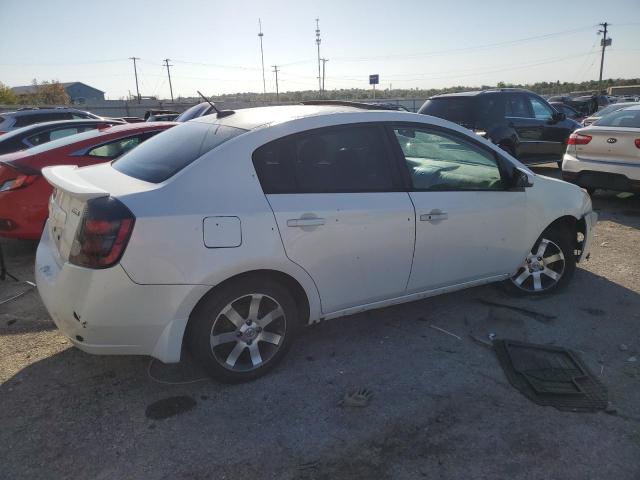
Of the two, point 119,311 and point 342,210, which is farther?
point 342,210

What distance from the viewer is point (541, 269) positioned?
4.48 m

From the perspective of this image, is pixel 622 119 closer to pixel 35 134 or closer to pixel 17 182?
pixel 17 182

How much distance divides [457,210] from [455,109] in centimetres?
658

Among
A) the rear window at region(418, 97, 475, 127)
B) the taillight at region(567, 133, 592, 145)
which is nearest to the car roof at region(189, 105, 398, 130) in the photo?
the taillight at region(567, 133, 592, 145)

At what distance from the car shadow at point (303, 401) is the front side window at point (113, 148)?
2.97m

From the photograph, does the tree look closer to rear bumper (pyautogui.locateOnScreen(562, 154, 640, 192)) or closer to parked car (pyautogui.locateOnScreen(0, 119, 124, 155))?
parked car (pyautogui.locateOnScreen(0, 119, 124, 155))

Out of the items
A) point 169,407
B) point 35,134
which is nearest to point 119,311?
point 169,407

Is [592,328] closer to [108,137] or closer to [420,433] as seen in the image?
[420,433]

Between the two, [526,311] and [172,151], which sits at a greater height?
[172,151]

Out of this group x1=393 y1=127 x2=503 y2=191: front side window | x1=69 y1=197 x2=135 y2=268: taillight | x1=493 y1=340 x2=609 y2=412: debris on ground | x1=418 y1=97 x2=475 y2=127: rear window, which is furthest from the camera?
x1=418 y1=97 x2=475 y2=127: rear window

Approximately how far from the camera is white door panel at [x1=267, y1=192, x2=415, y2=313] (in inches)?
121

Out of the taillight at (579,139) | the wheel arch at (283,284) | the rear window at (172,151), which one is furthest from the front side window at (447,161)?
the taillight at (579,139)

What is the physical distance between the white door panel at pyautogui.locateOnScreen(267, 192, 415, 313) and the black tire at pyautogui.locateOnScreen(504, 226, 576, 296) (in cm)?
141

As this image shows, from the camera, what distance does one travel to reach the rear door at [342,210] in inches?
121
